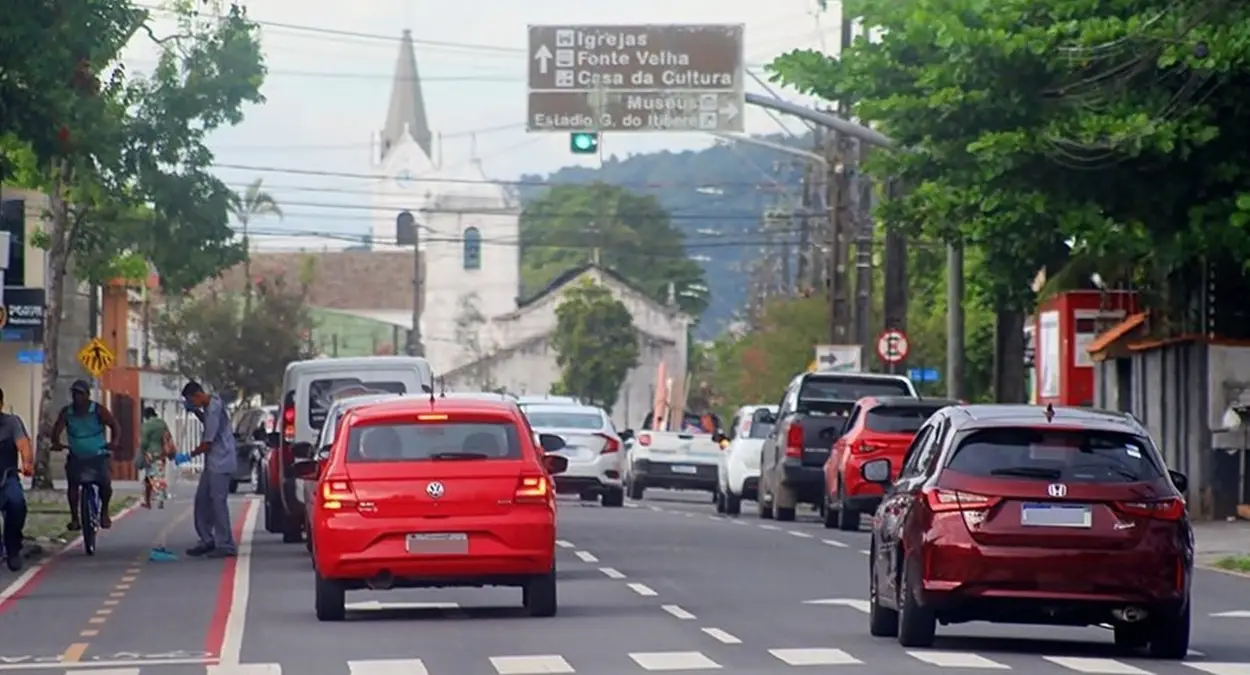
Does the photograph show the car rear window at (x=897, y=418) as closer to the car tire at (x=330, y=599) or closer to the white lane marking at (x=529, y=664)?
the car tire at (x=330, y=599)

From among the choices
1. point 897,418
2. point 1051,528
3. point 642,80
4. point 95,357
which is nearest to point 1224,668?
point 1051,528

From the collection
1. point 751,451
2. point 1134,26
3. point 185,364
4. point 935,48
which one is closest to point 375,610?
point 1134,26

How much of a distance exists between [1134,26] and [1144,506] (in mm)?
16536

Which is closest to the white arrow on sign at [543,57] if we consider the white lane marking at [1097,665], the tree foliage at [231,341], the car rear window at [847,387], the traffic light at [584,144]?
the traffic light at [584,144]

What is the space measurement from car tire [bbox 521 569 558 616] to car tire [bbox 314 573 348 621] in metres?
1.23

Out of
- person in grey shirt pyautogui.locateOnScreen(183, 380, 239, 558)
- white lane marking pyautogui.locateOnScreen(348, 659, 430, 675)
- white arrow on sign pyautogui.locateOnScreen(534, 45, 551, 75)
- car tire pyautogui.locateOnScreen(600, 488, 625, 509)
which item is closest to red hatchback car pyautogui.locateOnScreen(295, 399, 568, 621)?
white lane marking pyautogui.locateOnScreen(348, 659, 430, 675)

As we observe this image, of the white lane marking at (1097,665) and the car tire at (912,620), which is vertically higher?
the car tire at (912,620)

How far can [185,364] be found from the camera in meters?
92.2

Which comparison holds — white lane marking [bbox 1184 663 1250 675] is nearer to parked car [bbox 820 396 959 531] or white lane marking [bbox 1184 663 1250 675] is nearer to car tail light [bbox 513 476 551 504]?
car tail light [bbox 513 476 551 504]

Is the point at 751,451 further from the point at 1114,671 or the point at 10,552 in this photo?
the point at 1114,671

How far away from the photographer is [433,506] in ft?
63.4

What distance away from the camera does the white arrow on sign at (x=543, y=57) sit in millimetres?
43875

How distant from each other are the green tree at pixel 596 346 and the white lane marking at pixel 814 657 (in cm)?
Result: 11962

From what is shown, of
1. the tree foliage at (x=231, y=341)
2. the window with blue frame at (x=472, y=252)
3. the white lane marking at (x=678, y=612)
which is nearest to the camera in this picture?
the white lane marking at (x=678, y=612)
